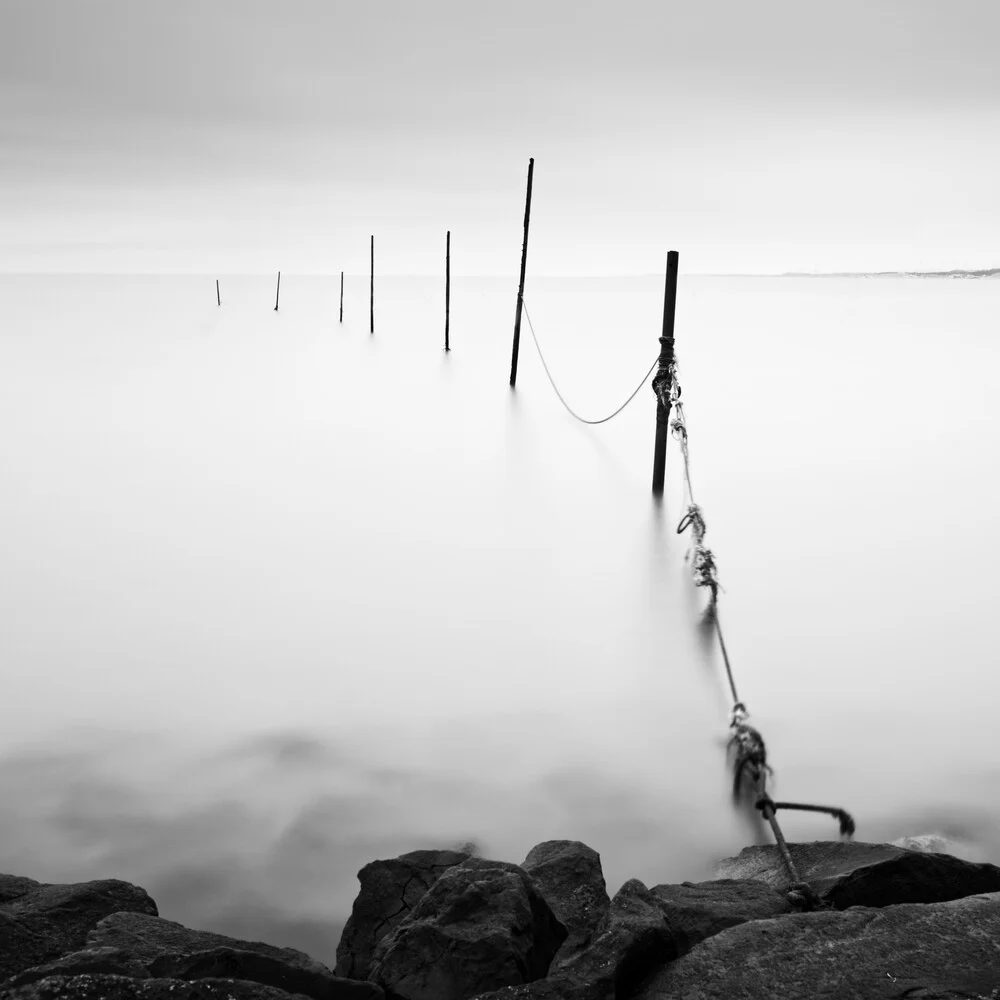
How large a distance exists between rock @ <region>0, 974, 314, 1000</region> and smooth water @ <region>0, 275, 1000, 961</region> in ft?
4.37

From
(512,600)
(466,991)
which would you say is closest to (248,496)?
(512,600)

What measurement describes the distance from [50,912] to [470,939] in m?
1.44

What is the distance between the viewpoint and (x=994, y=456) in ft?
45.2

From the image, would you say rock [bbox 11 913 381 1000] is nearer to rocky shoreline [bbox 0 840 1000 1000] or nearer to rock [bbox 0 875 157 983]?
rocky shoreline [bbox 0 840 1000 1000]

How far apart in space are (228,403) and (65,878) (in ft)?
50.8

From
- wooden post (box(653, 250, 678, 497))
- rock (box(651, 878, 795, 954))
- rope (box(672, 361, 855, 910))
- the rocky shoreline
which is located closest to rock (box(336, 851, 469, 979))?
the rocky shoreline

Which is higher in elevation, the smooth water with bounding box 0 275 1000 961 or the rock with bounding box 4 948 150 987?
the smooth water with bounding box 0 275 1000 961

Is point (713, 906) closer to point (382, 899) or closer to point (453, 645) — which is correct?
point (382, 899)

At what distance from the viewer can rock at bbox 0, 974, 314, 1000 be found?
233 centimetres

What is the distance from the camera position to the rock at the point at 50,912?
284 centimetres

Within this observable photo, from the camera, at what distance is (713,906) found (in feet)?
10.0

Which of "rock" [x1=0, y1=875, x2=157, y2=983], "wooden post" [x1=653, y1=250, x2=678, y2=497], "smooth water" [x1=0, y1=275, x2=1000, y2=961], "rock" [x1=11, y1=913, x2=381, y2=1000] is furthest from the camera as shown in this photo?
"wooden post" [x1=653, y1=250, x2=678, y2=497]

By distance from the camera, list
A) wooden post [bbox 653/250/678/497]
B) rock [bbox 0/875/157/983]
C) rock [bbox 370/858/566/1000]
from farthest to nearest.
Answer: wooden post [bbox 653/250/678/497] < rock [bbox 0/875/157/983] < rock [bbox 370/858/566/1000]

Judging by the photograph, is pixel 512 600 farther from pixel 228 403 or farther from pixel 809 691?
pixel 228 403
